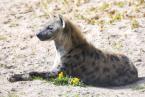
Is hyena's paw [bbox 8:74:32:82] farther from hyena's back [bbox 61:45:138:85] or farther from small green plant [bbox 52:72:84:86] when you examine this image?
hyena's back [bbox 61:45:138:85]

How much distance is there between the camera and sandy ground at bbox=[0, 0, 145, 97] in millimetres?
8070

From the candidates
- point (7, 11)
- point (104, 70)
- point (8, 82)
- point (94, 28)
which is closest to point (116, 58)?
point (104, 70)

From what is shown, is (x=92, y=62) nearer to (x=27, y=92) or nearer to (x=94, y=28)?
(x=27, y=92)

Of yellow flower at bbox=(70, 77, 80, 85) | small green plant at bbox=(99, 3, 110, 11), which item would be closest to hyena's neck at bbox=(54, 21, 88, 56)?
yellow flower at bbox=(70, 77, 80, 85)

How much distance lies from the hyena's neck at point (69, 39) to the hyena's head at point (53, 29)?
8 cm

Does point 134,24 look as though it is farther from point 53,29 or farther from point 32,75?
point 32,75

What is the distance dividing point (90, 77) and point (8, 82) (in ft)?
3.83

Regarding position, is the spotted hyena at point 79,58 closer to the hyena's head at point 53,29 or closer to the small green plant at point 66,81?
the hyena's head at point 53,29

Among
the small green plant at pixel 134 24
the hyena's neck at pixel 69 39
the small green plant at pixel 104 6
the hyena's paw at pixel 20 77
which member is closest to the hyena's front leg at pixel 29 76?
the hyena's paw at pixel 20 77

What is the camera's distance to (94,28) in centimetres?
1158

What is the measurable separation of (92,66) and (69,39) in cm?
48

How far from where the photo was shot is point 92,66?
360 inches

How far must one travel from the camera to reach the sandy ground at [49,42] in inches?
318

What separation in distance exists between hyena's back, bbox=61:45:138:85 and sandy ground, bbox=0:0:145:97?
32 cm
